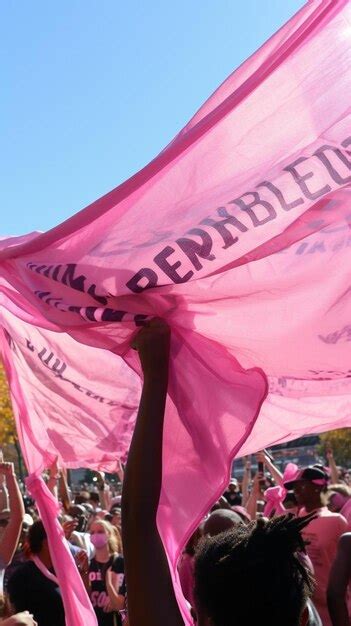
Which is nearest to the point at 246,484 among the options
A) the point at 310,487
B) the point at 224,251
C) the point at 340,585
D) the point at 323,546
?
the point at 310,487

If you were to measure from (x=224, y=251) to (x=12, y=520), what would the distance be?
3182mm

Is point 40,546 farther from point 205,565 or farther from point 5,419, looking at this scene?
point 5,419

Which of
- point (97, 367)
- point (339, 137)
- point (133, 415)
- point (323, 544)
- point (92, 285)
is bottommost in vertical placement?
point (323, 544)

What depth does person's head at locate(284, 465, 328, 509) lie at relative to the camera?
570 centimetres

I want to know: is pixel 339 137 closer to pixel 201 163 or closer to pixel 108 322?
pixel 201 163

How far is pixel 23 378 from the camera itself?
3303 mm


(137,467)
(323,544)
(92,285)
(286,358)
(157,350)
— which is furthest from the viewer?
(323,544)

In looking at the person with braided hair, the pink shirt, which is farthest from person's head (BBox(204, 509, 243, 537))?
the person with braided hair

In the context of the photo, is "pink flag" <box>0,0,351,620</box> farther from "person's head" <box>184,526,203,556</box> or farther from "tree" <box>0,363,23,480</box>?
"tree" <box>0,363,23,480</box>

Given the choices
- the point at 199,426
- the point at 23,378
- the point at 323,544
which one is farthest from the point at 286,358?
the point at 323,544

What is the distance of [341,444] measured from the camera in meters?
78.3

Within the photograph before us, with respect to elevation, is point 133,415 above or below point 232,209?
below

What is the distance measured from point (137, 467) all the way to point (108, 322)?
1.73ft

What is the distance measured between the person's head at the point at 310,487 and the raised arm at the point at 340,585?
5.03ft
